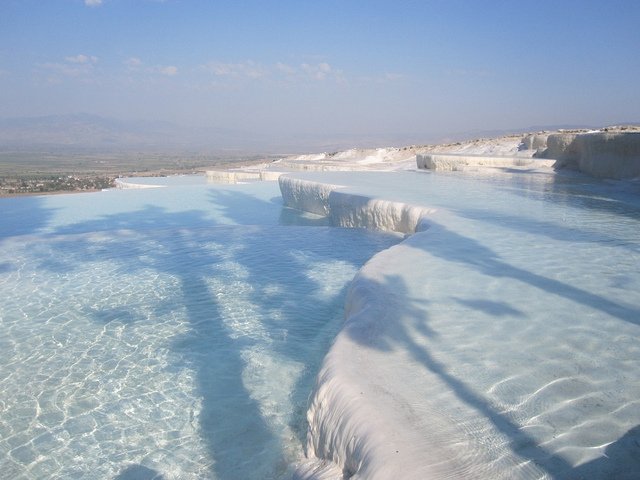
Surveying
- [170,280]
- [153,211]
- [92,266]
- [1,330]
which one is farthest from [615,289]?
[153,211]

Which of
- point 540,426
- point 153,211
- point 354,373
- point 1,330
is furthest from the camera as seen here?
point 153,211

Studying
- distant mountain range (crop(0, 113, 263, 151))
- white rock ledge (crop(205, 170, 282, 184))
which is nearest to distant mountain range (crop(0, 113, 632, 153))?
distant mountain range (crop(0, 113, 263, 151))

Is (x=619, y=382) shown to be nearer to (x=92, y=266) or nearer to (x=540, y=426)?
(x=540, y=426)

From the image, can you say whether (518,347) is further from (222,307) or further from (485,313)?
(222,307)

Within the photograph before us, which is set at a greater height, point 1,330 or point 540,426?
point 540,426

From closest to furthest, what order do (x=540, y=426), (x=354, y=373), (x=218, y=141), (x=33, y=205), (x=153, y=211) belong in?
(x=540, y=426) → (x=354, y=373) → (x=153, y=211) → (x=33, y=205) → (x=218, y=141)

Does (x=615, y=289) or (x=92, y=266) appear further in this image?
(x=92, y=266)
